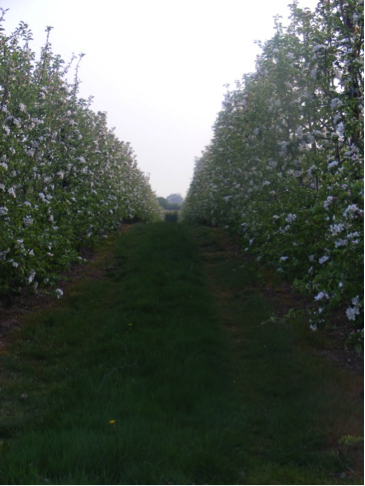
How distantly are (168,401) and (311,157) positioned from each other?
19.3ft

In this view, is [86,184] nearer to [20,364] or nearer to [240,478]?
[20,364]

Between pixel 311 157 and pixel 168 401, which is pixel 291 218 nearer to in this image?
pixel 311 157

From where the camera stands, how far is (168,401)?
18.4ft

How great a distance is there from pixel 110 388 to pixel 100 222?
11630mm

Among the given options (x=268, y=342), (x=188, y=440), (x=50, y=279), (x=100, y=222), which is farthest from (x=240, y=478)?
(x=100, y=222)

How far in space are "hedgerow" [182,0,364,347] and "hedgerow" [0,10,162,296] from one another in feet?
14.2


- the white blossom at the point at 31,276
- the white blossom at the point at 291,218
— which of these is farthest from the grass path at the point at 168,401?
the white blossom at the point at 291,218

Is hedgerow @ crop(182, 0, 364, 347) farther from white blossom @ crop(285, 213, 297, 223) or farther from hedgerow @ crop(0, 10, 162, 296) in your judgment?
hedgerow @ crop(0, 10, 162, 296)

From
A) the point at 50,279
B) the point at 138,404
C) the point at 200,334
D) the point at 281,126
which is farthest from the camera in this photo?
the point at 281,126

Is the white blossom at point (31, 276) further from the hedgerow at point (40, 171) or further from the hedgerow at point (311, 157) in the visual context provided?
the hedgerow at point (311, 157)

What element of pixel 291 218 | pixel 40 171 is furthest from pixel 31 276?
pixel 291 218

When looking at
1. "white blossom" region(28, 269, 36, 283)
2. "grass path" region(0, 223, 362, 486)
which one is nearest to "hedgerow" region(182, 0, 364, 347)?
"grass path" region(0, 223, 362, 486)

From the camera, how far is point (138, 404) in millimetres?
5430

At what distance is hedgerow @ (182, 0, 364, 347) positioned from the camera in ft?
17.7
